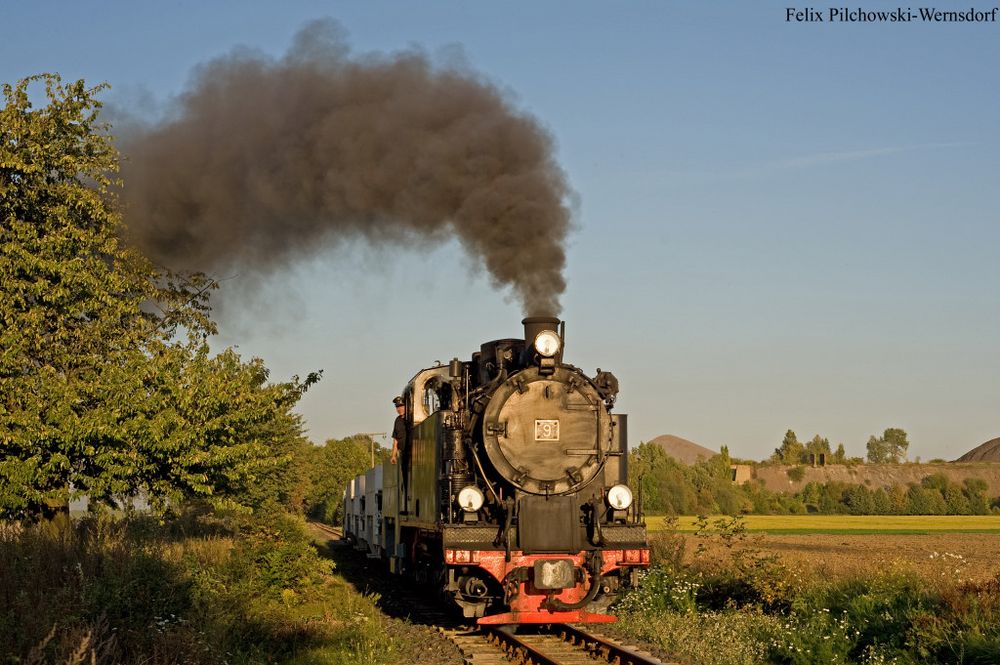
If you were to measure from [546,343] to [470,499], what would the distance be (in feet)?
6.79

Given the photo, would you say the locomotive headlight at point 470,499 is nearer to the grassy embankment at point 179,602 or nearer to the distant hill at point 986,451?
the grassy embankment at point 179,602

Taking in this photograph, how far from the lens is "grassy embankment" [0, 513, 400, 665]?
30.3ft

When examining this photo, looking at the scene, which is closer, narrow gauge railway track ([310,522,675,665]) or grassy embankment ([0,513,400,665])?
grassy embankment ([0,513,400,665])

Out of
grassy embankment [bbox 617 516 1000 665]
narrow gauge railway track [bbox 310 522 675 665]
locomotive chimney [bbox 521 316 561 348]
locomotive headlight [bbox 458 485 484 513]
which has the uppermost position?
locomotive chimney [bbox 521 316 561 348]

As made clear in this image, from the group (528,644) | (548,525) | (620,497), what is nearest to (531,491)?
(548,525)

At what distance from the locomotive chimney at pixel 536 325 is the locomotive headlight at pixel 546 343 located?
14 cm

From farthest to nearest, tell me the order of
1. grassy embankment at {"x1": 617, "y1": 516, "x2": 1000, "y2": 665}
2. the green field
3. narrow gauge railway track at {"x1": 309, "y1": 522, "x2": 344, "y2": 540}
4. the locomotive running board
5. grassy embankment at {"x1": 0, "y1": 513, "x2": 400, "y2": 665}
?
the green field, narrow gauge railway track at {"x1": 309, "y1": 522, "x2": 344, "y2": 540}, the locomotive running board, grassy embankment at {"x1": 617, "y1": 516, "x2": 1000, "y2": 665}, grassy embankment at {"x1": 0, "y1": 513, "x2": 400, "y2": 665}

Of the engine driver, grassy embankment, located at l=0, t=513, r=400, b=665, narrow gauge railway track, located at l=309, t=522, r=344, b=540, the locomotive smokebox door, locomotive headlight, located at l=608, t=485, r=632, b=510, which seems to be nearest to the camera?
grassy embankment, located at l=0, t=513, r=400, b=665

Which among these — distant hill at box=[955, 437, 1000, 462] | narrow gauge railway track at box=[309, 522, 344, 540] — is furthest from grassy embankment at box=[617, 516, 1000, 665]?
distant hill at box=[955, 437, 1000, 462]

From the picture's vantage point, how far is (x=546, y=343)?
12.3 meters

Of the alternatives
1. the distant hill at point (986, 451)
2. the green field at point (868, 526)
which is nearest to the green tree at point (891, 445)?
the distant hill at point (986, 451)

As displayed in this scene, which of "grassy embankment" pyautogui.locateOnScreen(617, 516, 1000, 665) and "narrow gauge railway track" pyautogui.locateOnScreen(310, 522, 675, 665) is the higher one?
"grassy embankment" pyautogui.locateOnScreen(617, 516, 1000, 665)

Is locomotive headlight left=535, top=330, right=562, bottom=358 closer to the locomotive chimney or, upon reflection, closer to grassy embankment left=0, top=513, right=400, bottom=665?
the locomotive chimney

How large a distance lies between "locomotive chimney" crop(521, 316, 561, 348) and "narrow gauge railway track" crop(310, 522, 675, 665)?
3514 millimetres
